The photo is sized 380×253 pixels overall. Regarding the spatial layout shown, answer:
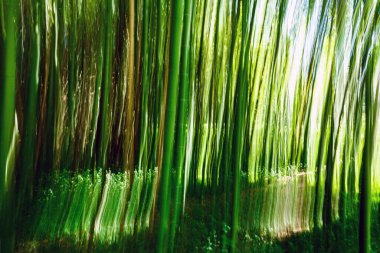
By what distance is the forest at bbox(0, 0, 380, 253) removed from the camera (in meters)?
1.53

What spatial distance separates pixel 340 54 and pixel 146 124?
3.45 feet

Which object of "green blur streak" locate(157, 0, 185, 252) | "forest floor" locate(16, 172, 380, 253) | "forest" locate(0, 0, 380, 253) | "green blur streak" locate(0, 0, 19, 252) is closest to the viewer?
"green blur streak" locate(0, 0, 19, 252)


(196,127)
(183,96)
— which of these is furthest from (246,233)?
(183,96)

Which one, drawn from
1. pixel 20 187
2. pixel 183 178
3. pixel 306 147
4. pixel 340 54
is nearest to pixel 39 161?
pixel 20 187

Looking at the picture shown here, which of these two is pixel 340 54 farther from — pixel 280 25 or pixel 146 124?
pixel 146 124

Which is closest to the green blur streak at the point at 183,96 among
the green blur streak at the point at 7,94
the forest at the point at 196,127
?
the forest at the point at 196,127

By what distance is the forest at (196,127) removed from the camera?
153 cm

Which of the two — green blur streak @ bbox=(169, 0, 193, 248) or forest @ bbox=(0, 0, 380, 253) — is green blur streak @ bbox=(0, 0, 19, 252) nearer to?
forest @ bbox=(0, 0, 380, 253)

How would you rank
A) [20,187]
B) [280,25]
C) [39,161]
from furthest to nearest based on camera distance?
[280,25] < [39,161] < [20,187]

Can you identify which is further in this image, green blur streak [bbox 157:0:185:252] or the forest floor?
the forest floor

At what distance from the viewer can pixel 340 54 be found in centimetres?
176

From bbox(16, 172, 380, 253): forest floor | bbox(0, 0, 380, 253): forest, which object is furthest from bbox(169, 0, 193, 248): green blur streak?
bbox(16, 172, 380, 253): forest floor

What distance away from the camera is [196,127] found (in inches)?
72.1

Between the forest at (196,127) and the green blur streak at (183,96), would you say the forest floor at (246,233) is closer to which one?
the forest at (196,127)
